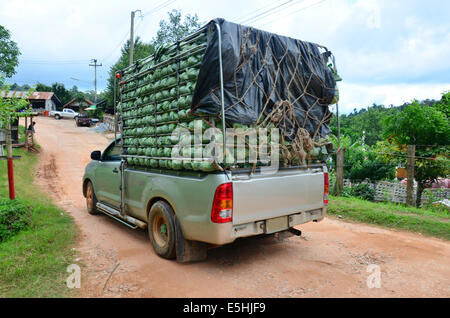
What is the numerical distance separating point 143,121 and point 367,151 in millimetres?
8807

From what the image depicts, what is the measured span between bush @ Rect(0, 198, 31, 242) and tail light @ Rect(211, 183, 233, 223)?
12.3 feet

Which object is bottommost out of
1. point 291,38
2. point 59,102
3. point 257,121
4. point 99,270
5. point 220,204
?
point 99,270

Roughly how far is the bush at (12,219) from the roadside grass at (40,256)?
12 centimetres

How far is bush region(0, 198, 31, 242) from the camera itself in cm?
514

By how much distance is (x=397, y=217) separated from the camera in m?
5.94

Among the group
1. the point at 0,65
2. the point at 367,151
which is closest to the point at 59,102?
the point at 0,65

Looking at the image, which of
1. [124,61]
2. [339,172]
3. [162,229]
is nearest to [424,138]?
[339,172]

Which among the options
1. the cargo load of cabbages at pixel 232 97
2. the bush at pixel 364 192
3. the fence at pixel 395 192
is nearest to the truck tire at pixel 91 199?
the cargo load of cabbages at pixel 232 97

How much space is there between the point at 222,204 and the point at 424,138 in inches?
304

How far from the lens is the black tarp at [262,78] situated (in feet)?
11.5

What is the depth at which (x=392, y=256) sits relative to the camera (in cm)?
433

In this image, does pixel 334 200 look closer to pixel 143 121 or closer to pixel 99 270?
pixel 143 121

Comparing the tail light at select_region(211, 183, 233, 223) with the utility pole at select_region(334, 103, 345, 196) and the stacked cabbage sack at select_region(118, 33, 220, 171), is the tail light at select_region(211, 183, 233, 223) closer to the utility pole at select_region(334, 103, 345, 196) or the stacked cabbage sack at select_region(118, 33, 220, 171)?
the stacked cabbage sack at select_region(118, 33, 220, 171)

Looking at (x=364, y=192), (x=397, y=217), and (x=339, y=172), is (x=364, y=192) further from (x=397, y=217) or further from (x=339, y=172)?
(x=397, y=217)
